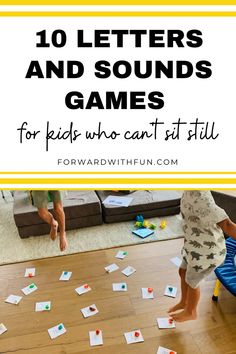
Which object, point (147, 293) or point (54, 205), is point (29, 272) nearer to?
point (147, 293)

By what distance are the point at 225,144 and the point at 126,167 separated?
0.21 metres

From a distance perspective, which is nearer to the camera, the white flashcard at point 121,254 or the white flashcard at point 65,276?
the white flashcard at point 65,276

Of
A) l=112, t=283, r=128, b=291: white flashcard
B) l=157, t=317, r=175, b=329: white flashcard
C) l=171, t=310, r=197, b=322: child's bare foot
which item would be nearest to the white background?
l=171, t=310, r=197, b=322: child's bare foot

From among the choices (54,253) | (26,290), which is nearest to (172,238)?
(54,253)

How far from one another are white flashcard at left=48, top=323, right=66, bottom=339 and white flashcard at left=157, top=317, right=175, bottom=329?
714 millimetres

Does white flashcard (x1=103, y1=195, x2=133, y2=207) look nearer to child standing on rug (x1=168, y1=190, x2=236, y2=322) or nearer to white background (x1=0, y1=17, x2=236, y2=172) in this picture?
child standing on rug (x1=168, y1=190, x2=236, y2=322)

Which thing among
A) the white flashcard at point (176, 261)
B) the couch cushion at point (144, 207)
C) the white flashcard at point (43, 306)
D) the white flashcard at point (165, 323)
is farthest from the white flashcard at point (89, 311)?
the couch cushion at point (144, 207)

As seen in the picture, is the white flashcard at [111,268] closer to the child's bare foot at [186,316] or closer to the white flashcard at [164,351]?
the white flashcard at [164,351]

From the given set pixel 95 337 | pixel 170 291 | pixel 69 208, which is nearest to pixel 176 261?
pixel 170 291

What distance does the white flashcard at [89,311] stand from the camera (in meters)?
2.64

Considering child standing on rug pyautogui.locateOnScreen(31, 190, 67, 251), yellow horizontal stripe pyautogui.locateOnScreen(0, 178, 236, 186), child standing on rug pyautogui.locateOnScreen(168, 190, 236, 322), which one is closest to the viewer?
yellow horizontal stripe pyautogui.locateOnScreen(0, 178, 236, 186)

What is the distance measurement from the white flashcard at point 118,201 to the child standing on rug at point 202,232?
209cm

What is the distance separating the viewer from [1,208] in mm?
4227

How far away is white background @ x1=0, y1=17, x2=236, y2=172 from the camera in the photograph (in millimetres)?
620
